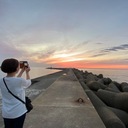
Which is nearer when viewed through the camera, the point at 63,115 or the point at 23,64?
the point at 23,64

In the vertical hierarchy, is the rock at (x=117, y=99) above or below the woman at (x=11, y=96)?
below

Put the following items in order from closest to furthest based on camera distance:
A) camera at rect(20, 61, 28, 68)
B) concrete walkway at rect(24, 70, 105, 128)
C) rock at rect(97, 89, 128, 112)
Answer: camera at rect(20, 61, 28, 68), concrete walkway at rect(24, 70, 105, 128), rock at rect(97, 89, 128, 112)

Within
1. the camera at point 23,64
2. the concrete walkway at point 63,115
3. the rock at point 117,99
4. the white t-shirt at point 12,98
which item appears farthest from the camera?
the rock at point 117,99

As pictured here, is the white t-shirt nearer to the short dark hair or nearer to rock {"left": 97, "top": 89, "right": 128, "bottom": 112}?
the short dark hair

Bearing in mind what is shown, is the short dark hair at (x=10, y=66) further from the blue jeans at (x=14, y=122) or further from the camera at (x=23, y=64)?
the blue jeans at (x=14, y=122)

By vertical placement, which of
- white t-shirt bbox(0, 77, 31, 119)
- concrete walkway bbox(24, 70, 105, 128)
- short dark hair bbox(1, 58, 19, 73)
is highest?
short dark hair bbox(1, 58, 19, 73)

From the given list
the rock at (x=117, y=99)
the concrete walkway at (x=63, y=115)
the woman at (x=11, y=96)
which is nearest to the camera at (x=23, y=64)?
the woman at (x=11, y=96)

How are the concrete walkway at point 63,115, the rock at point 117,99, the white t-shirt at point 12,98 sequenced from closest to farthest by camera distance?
the white t-shirt at point 12,98 < the concrete walkway at point 63,115 < the rock at point 117,99

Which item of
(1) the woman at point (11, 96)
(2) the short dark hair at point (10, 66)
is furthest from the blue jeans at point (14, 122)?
(2) the short dark hair at point (10, 66)

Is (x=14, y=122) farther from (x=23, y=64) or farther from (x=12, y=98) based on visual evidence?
(x=23, y=64)

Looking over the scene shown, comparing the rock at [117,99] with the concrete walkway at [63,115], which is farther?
the rock at [117,99]

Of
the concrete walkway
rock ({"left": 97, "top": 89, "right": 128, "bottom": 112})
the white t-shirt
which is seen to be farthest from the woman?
rock ({"left": 97, "top": 89, "right": 128, "bottom": 112})

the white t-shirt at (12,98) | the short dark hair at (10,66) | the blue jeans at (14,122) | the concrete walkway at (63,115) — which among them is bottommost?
the concrete walkway at (63,115)

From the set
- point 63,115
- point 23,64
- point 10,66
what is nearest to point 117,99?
point 63,115
